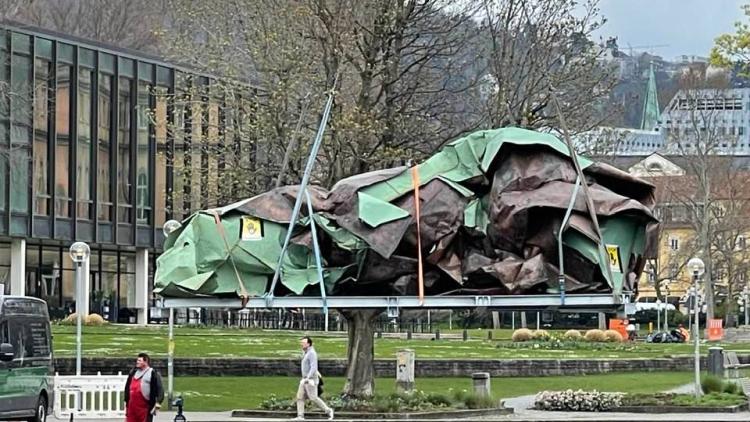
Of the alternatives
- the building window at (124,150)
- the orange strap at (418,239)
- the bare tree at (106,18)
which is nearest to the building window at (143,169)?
the building window at (124,150)

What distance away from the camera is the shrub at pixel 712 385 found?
4006cm

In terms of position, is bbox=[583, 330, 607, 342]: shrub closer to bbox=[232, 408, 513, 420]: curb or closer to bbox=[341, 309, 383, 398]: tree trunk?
bbox=[341, 309, 383, 398]: tree trunk

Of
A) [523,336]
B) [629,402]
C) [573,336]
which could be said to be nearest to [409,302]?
[629,402]

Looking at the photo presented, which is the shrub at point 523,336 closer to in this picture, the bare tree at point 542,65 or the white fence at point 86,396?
the bare tree at point 542,65

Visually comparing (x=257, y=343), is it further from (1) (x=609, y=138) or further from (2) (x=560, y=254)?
(2) (x=560, y=254)

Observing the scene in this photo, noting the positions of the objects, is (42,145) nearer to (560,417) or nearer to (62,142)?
(62,142)

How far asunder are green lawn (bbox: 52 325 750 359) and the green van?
1370cm

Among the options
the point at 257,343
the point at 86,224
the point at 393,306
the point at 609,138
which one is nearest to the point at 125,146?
the point at 86,224

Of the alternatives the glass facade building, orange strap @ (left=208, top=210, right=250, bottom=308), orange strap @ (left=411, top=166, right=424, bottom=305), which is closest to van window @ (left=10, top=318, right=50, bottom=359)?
orange strap @ (left=208, top=210, right=250, bottom=308)

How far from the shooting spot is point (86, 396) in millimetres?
31844

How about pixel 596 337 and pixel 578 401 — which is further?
pixel 596 337

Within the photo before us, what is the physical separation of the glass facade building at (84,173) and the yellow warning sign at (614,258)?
39.1 meters

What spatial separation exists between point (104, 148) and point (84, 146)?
5.38 ft

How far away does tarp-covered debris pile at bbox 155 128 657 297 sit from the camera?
2406 cm
